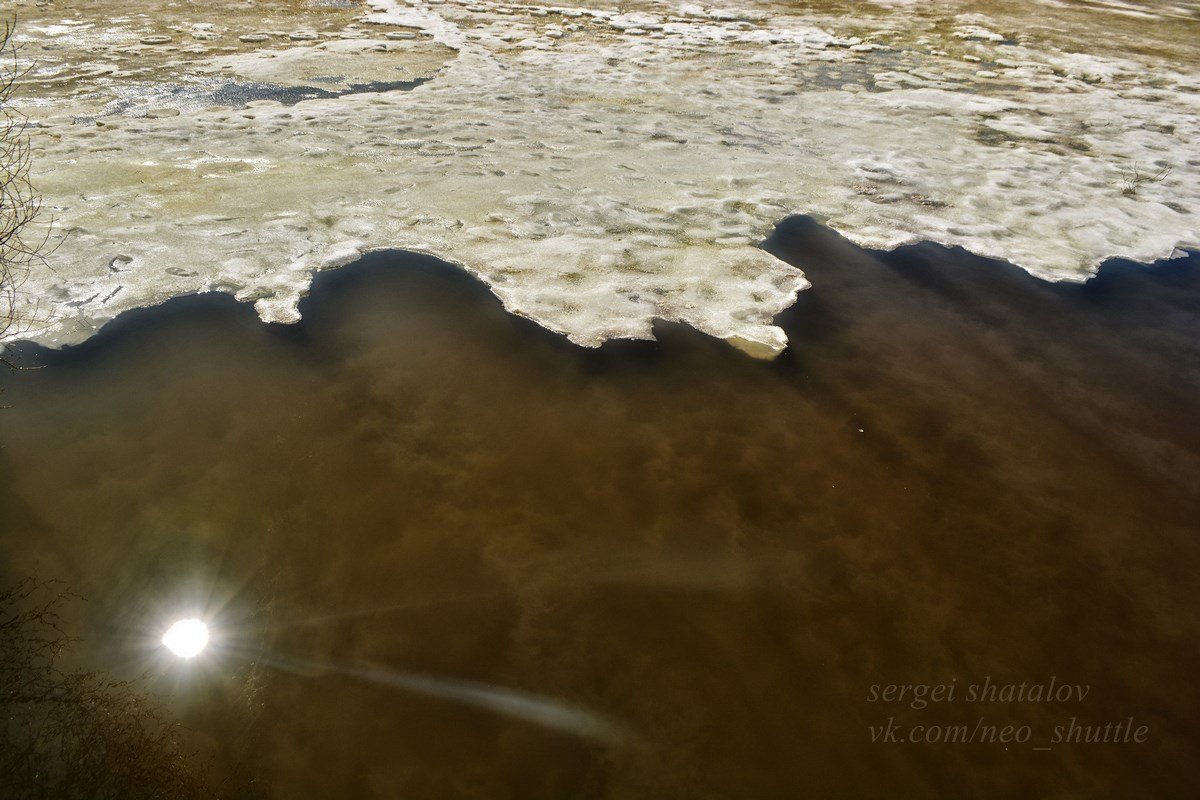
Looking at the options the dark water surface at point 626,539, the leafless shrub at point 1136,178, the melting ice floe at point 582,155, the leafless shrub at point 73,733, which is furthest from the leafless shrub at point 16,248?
the leafless shrub at point 1136,178

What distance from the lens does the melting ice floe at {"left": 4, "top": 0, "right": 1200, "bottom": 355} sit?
3877 mm

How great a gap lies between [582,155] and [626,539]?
382cm

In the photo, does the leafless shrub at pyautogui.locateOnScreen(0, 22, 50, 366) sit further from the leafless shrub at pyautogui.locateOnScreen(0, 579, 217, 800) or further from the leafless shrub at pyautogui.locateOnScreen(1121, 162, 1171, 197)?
the leafless shrub at pyautogui.locateOnScreen(1121, 162, 1171, 197)

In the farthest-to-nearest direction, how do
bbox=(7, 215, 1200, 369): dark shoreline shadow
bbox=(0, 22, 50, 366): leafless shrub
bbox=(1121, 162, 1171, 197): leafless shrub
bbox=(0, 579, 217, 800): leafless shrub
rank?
bbox=(1121, 162, 1171, 197): leafless shrub → bbox=(7, 215, 1200, 369): dark shoreline shadow → bbox=(0, 22, 50, 366): leafless shrub → bbox=(0, 579, 217, 800): leafless shrub

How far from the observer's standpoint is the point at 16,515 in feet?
7.86

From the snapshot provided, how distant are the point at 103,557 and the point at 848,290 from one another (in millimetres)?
3670

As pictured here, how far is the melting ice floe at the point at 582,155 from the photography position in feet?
12.7

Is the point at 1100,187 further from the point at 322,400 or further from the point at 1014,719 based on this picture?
the point at 322,400

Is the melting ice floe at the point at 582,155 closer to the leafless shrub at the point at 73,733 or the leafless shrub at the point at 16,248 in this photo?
the leafless shrub at the point at 16,248

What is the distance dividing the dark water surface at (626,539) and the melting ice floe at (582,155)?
498 millimetres

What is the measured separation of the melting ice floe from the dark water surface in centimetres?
50

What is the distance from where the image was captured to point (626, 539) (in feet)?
7.95

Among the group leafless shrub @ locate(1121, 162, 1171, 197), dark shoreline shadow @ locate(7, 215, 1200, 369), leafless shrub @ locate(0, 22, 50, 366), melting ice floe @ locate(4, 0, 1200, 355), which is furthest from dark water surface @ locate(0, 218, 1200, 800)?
leafless shrub @ locate(1121, 162, 1171, 197)

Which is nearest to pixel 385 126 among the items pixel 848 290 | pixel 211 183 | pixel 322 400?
pixel 211 183
